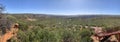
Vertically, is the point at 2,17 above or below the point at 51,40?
above

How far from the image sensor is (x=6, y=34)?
3325 cm

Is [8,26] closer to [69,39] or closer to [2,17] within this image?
[2,17]

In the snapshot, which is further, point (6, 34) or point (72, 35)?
point (72, 35)

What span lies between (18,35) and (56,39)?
478cm

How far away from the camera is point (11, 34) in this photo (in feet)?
113

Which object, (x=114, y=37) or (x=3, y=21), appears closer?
(x=114, y=37)

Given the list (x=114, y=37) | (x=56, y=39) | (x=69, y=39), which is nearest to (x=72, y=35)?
(x=69, y=39)

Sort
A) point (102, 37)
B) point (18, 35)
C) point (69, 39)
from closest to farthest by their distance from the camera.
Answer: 1. point (102, 37)
2. point (18, 35)
3. point (69, 39)

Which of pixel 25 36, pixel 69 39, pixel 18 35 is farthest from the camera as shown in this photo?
pixel 69 39

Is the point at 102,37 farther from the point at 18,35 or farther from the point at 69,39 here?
the point at 69,39

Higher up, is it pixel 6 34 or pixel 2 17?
pixel 2 17

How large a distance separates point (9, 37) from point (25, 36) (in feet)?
11.7

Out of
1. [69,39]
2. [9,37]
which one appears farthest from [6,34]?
[69,39]

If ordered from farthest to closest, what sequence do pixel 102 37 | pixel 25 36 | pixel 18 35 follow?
1. pixel 18 35
2. pixel 25 36
3. pixel 102 37
